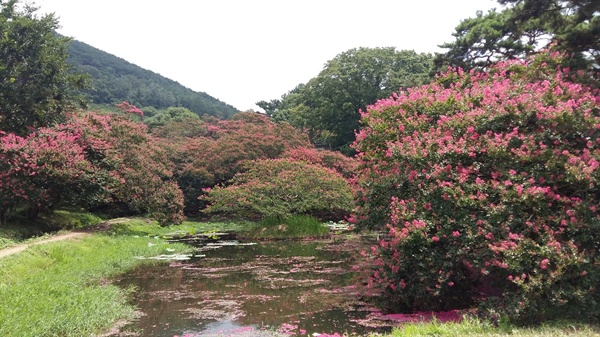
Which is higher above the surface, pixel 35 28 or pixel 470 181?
pixel 35 28

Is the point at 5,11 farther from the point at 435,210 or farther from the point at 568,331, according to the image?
the point at 568,331

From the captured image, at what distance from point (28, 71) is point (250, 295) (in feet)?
54.3

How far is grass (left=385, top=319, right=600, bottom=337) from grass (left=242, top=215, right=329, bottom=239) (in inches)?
626

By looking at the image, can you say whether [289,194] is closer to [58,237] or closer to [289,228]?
[289,228]

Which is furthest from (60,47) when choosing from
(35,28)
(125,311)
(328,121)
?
(328,121)

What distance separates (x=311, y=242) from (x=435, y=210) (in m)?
13.0

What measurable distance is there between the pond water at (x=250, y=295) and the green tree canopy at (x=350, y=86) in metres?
29.7

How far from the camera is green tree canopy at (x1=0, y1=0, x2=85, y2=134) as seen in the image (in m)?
19.5

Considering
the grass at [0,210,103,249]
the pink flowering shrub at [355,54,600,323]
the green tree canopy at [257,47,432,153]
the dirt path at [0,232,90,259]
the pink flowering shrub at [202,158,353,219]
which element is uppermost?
the green tree canopy at [257,47,432,153]

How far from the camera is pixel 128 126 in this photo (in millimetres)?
25531

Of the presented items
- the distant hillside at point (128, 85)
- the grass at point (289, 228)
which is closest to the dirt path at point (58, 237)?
the grass at point (289, 228)

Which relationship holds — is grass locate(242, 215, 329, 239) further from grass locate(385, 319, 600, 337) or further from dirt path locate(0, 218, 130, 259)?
grass locate(385, 319, 600, 337)

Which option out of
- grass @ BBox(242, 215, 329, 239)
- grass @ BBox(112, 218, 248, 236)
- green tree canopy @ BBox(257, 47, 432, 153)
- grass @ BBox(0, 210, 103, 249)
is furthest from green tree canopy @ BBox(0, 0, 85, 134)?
green tree canopy @ BBox(257, 47, 432, 153)

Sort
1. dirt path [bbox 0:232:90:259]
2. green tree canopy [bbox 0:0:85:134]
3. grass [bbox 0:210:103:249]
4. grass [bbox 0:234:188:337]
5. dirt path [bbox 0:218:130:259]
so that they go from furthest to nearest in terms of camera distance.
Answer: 1. green tree canopy [bbox 0:0:85:134]
2. grass [bbox 0:210:103:249]
3. dirt path [bbox 0:218:130:259]
4. dirt path [bbox 0:232:90:259]
5. grass [bbox 0:234:188:337]
